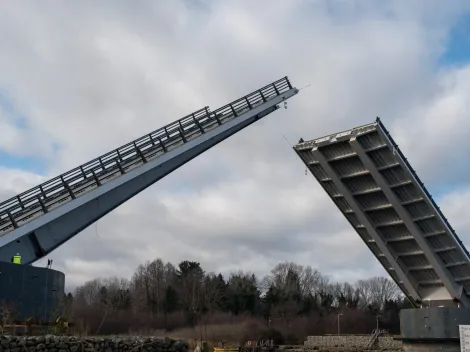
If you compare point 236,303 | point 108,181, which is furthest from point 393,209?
point 236,303

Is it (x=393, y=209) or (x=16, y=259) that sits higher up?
(x=393, y=209)

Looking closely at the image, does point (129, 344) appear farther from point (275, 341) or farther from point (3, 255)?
point (275, 341)

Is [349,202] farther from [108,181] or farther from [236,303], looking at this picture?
[236,303]

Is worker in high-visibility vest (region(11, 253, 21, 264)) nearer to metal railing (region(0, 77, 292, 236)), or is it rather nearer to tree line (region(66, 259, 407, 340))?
metal railing (region(0, 77, 292, 236))

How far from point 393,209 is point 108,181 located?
7417 mm

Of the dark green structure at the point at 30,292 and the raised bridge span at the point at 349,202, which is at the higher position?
the raised bridge span at the point at 349,202

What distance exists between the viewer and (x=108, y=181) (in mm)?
14719

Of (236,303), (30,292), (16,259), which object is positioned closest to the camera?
(30,292)

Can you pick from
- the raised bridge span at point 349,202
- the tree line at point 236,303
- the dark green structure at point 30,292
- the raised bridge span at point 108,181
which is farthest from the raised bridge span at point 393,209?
the tree line at point 236,303

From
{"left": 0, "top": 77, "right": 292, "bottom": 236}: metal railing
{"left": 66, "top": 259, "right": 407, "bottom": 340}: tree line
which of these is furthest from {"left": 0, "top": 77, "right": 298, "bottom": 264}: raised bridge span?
{"left": 66, "top": 259, "right": 407, "bottom": 340}: tree line

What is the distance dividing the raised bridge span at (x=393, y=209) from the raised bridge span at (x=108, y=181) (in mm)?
3609

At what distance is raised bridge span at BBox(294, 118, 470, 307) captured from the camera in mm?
12773

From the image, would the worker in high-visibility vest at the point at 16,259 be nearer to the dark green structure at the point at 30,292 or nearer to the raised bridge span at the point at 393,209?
the dark green structure at the point at 30,292

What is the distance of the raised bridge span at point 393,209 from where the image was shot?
503 inches
